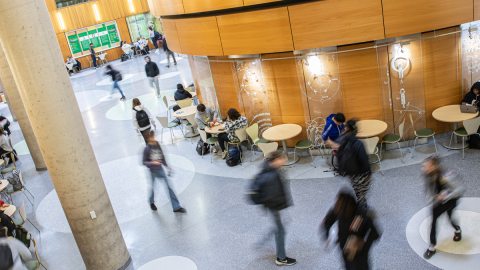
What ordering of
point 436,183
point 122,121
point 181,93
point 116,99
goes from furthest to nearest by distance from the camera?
point 116,99 → point 122,121 → point 181,93 → point 436,183

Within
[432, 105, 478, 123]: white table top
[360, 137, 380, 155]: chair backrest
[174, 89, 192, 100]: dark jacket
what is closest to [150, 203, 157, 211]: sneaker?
[360, 137, 380, 155]: chair backrest

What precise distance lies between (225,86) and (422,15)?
4815 millimetres

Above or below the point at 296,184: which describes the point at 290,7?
above

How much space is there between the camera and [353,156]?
21.3 feet

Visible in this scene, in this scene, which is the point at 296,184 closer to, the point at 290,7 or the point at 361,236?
the point at 290,7

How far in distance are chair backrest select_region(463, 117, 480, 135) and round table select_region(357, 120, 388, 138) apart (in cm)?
142

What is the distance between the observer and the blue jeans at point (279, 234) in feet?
20.9

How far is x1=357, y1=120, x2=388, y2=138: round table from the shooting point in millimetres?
8824

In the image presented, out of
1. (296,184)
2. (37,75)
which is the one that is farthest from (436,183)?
(37,75)

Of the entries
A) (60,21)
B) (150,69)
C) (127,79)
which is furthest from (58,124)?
(60,21)

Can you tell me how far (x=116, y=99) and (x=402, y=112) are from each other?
1256 cm

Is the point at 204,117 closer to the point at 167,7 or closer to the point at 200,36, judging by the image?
the point at 200,36

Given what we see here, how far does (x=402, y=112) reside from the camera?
9.45m

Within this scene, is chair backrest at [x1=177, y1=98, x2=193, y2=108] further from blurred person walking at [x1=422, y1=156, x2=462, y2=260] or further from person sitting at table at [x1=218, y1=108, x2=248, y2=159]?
blurred person walking at [x1=422, y1=156, x2=462, y2=260]
